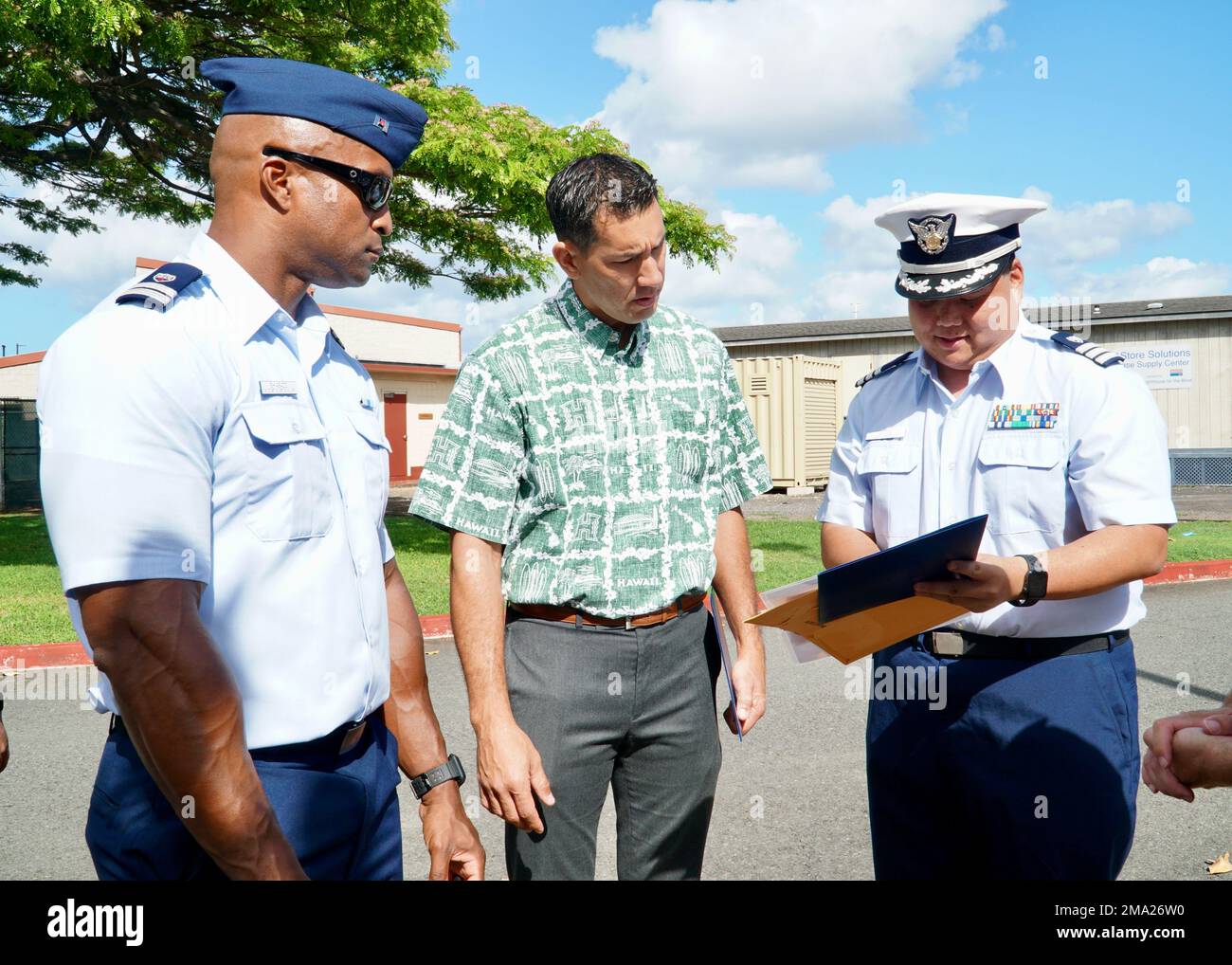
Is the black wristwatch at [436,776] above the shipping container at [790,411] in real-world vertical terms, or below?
below

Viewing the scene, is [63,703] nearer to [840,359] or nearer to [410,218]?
[410,218]

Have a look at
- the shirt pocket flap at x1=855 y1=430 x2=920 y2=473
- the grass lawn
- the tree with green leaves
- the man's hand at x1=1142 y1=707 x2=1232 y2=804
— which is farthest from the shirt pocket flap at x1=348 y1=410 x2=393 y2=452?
the tree with green leaves

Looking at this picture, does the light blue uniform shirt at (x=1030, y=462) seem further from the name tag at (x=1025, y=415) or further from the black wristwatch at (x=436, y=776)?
the black wristwatch at (x=436, y=776)

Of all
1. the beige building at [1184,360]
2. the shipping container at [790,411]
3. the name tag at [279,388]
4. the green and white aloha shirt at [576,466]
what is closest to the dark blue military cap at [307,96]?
the name tag at [279,388]

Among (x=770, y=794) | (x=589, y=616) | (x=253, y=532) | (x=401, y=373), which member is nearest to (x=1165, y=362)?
(x=401, y=373)

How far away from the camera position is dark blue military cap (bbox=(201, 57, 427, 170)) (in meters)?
1.85

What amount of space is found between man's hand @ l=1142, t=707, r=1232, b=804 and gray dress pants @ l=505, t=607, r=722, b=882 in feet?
3.43

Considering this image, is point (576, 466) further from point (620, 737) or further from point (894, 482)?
point (894, 482)

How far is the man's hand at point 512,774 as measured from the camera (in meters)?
2.25

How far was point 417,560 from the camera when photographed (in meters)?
12.1

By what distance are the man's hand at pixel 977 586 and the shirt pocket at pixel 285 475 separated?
1150mm

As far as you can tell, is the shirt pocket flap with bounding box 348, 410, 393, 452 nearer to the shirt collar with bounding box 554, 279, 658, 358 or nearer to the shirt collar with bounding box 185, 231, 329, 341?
the shirt collar with bounding box 185, 231, 329, 341

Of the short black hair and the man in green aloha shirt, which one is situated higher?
the short black hair

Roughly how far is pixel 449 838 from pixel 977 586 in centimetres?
119
